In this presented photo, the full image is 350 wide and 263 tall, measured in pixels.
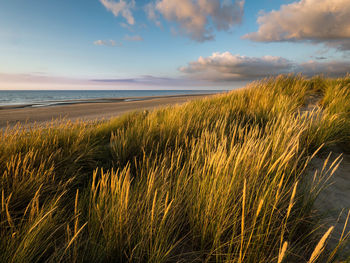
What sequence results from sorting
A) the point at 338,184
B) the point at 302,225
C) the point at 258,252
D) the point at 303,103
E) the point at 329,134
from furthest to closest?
the point at 303,103, the point at 329,134, the point at 338,184, the point at 302,225, the point at 258,252

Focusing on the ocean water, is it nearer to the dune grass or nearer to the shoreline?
the shoreline

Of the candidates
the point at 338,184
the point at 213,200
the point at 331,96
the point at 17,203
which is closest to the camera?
the point at 213,200

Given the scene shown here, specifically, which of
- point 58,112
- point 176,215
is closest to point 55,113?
point 58,112

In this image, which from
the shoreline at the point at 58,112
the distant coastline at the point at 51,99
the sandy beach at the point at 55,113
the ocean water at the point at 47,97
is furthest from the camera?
the ocean water at the point at 47,97

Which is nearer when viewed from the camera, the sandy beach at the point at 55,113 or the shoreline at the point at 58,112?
the shoreline at the point at 58,112

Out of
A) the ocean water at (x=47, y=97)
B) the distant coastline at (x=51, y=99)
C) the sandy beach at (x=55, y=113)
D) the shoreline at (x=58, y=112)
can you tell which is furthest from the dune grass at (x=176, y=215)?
the ocean water at (x=47, y=97)

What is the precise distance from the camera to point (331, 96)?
511 centimetres

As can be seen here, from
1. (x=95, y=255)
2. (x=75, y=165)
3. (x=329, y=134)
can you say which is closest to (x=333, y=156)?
(x=329, y=134)

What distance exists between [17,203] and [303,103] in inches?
266

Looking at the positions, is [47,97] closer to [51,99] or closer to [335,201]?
[51,99]

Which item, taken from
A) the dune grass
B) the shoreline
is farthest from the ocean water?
the dune grass

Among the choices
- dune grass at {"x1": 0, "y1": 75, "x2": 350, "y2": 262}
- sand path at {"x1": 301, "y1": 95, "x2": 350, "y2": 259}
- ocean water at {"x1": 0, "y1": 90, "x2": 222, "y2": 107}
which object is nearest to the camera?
dune grass at {"x1": 0, "y1": 75, "x2": 350, "y2": 262}

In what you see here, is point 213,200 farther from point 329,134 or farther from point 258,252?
point 329,134

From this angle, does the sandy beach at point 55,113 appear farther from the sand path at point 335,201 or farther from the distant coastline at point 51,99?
the sand path at point 335,201
